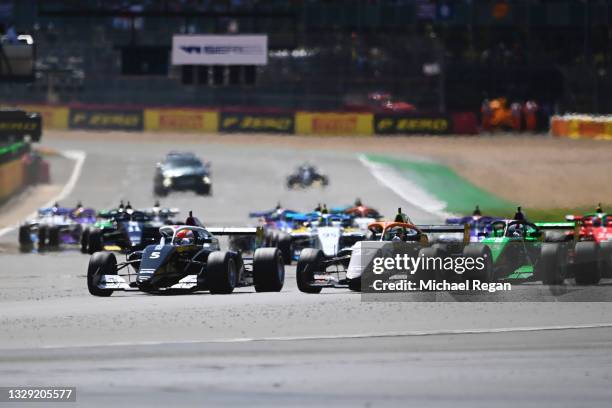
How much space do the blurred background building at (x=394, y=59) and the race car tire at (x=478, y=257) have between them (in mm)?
50911

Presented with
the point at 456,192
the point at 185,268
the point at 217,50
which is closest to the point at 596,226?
the point at 185,268

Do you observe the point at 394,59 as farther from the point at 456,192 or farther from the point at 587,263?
the point at 587,263

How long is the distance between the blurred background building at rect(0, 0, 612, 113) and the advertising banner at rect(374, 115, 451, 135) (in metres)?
2.60

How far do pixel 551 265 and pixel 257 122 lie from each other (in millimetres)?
49771

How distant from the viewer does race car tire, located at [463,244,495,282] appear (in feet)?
71.3

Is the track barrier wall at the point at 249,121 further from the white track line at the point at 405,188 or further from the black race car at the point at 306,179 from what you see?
the black race car at the point at 306,179

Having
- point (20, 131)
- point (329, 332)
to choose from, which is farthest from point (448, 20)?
point (329, 332)

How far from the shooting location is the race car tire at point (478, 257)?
21.7 meters

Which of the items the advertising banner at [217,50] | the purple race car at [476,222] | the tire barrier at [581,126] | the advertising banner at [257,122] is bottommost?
the advertising banner at [257,122]

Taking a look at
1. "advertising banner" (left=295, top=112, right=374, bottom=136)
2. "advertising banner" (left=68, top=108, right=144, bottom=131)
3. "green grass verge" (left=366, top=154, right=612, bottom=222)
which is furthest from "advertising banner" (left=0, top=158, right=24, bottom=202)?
"advertising banner" (left=295, top=112, right=374, bottom=136)

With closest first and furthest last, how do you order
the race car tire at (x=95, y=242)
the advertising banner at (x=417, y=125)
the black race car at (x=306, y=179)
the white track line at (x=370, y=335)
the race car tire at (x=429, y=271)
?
1. the white track line at (x=370, y=335)
2. the race car tire at (x=429, y=271)
3. the race car tire at (x=95, y=242)
4. the black race car at (x=306, y=179)
5. the advertising banner at (x=417, y=125)

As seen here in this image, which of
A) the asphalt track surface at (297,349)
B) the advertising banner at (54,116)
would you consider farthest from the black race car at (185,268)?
the advertising banner at (54,116)

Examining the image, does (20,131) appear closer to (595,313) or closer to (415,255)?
(415,255)

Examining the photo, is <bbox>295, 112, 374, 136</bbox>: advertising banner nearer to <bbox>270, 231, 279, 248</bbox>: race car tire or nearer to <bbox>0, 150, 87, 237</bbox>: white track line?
<bbox>0, 150, 87, 237</bbox>: white track line
